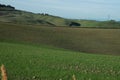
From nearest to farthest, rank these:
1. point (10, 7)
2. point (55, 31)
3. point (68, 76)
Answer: point (68, 76) → point (55, 31) → point (10, 7)

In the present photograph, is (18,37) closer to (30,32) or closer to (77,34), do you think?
(30,32)

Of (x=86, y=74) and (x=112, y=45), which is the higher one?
(x=86, y=74)

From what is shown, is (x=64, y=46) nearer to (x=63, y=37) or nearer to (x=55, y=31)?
(x=63, y=37)

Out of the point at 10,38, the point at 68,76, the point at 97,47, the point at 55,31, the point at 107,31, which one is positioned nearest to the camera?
the point at 68,76

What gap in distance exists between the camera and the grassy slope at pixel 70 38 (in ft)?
193

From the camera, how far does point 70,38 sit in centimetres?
6756

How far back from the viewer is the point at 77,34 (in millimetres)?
72750

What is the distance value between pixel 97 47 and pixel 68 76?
46616 mm

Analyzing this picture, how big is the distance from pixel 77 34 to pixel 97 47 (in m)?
12.1

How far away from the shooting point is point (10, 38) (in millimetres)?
57500

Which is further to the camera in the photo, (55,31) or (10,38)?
(55,31)

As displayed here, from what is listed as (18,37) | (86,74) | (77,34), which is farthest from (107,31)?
(86,74)

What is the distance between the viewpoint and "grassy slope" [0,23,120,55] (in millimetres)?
58969

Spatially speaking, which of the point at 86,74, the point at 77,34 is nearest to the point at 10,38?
the point at 77,34
